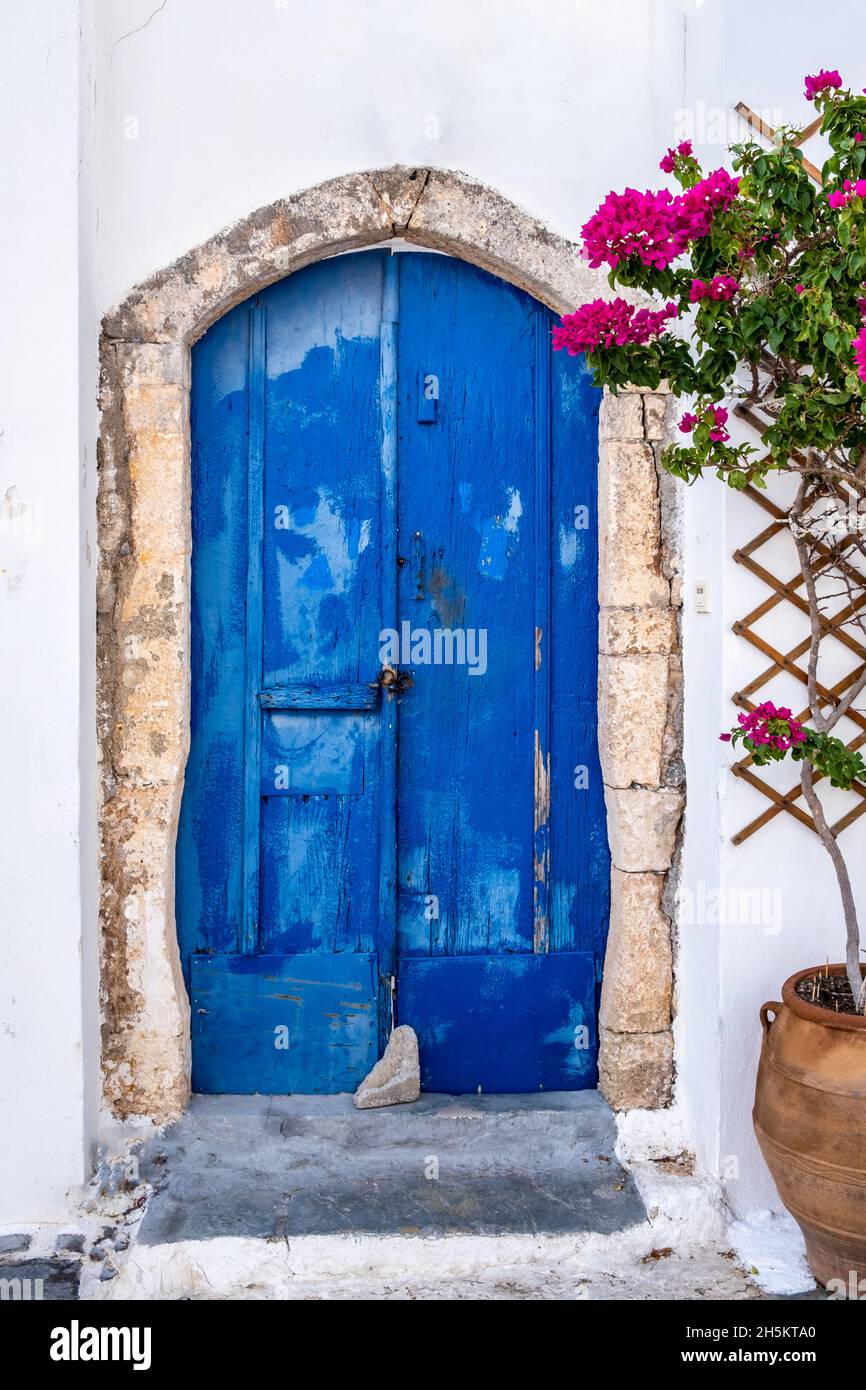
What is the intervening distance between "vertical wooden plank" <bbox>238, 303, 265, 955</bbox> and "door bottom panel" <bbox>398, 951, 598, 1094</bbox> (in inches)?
18.6

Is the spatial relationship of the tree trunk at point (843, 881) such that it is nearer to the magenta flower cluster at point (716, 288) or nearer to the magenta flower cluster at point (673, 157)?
the magenta flower cluster at point (716, 288)

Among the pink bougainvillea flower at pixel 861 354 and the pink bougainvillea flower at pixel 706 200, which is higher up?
the pink bougainvillea flower at pixel 706 200

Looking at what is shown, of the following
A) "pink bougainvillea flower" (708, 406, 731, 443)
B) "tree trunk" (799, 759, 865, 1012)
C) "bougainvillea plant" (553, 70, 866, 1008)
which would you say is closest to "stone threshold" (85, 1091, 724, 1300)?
"tree trunk" (799, 759, 865, 1012)

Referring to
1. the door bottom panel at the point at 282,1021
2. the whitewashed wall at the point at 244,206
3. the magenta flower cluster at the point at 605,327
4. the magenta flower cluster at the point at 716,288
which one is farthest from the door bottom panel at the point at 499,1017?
the magenta flower cluster at the point at 716,288

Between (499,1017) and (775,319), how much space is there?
1994mm

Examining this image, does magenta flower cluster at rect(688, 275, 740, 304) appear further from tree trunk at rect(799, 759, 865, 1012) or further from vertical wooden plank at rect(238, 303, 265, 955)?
vertical wooden plank at rect(238, 303, 265, 955)

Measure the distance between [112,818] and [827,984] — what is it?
1.86 metres

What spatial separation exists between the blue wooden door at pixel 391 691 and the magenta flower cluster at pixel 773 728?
758 millimetres

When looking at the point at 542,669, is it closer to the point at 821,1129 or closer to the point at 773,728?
the point at 773,728

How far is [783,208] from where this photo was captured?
219 cm

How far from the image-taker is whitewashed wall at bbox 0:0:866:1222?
2.71 metres

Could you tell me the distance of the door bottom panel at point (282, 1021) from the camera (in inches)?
122

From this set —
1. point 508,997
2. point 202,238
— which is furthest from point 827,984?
point 202,238

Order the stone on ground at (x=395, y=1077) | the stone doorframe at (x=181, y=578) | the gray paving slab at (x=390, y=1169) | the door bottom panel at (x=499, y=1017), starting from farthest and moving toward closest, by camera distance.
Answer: the door bottom panel at (x=499, y=1017) → the stone on ground at (x=395, y=1077) → the stone doorframe at (x=181, y=578) → the gray paving slab at (x=390, y=1169)
